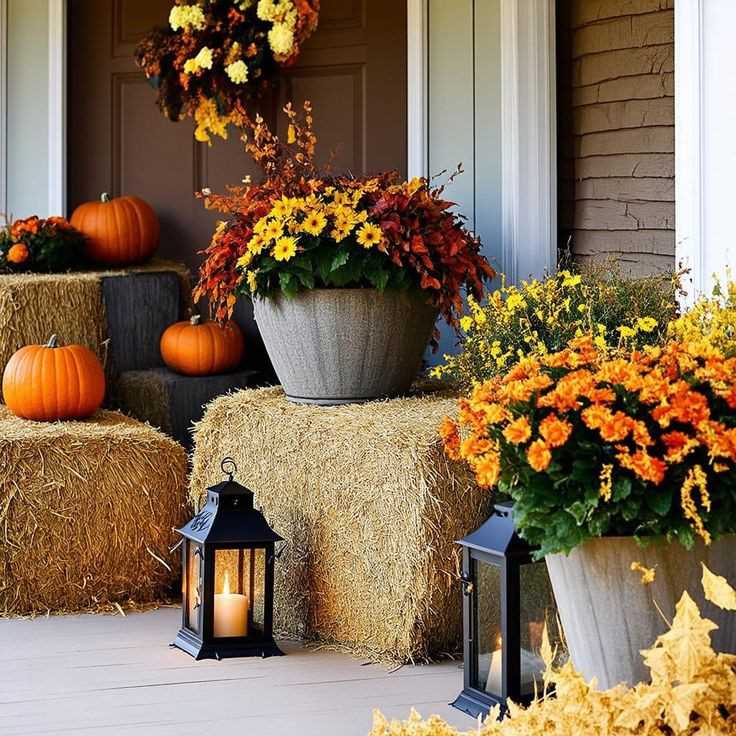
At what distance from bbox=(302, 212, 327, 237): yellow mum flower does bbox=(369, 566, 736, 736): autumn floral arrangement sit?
1933 mm

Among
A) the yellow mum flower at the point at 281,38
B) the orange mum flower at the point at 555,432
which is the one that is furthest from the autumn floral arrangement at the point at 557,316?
the yellow mum flower at the point at 281,38

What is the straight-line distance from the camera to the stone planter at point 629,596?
2.16 metres

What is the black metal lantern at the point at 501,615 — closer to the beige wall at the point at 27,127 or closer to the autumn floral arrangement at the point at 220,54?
the autumn floral arrangement at the point at 220,54

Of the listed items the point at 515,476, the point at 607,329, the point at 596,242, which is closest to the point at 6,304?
the point at 596,242

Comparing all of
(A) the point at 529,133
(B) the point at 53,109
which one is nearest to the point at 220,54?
(B) the point at 53,109

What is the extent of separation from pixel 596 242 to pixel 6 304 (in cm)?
220

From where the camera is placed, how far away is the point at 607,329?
3283mm

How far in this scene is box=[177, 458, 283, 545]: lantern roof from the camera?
3.47 m

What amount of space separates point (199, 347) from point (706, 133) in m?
2.56

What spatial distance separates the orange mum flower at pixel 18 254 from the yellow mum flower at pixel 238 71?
3.52 feet

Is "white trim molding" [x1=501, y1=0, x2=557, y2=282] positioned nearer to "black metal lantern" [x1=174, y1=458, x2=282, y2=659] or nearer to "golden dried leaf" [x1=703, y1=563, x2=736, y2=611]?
→ "black metal lantern" [x1=174, y1=458, x2=282, y2=659]

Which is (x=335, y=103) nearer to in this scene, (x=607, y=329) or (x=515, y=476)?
(x=607, y=329)

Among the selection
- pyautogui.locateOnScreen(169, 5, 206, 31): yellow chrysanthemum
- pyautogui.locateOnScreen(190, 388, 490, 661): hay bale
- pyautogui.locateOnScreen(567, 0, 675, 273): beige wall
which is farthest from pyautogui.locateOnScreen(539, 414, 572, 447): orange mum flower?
pyautogui.locateOnScreen(169, 5, 206, 31): yellow chrysanthemum

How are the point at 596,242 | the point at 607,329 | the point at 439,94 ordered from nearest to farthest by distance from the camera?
the point at 607,329
the point at 596,242
the point at 439,94
